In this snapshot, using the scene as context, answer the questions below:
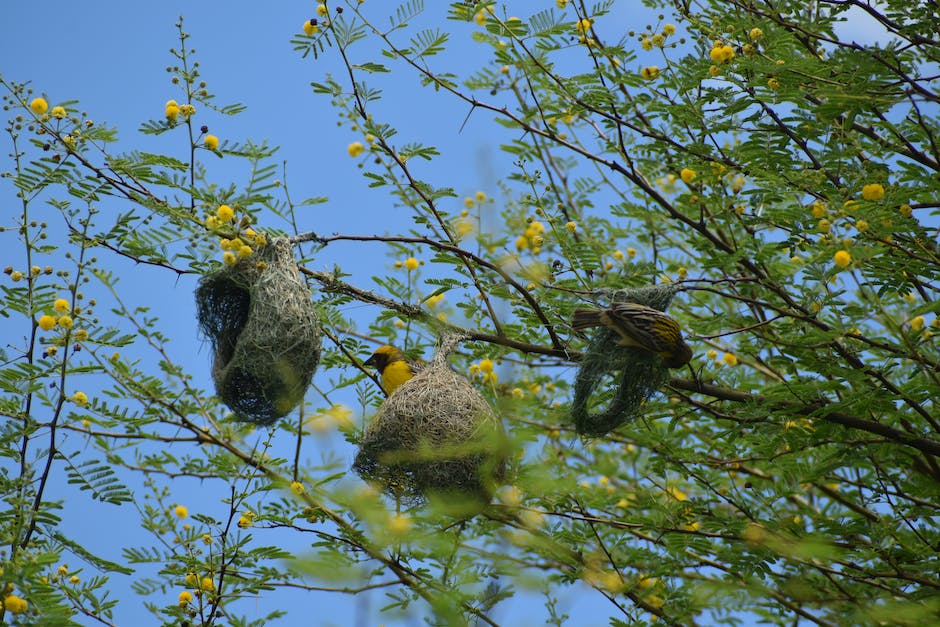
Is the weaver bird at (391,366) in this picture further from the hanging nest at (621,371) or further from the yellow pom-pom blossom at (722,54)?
the yellow pom-pom blossom at (722,54)

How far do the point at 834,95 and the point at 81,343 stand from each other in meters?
2.79

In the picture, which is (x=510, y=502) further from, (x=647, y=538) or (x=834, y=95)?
(x=834, y=95)

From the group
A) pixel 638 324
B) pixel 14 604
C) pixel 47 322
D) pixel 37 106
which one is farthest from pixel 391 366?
pixel 14 604

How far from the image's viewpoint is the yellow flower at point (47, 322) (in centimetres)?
345

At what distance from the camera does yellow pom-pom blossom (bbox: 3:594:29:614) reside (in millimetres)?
2945

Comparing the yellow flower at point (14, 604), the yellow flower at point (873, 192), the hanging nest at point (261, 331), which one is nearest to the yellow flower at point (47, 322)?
the hanging nest at point (261, 331)

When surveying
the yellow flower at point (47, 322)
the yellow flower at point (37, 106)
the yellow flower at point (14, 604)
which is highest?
the yellow flower at point (37, 106)

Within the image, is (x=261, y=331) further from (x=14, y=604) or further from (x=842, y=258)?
(x=842, y=258)

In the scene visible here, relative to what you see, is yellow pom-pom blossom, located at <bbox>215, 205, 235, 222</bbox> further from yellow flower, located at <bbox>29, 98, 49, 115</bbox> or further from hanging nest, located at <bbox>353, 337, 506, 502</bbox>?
hanging nest, located at <bbox>353, 337, 506, 502</bbox>

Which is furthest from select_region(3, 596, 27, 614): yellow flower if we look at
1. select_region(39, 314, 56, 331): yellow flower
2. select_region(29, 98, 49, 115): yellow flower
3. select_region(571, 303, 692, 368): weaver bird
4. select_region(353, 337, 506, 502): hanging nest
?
select_region(571, 303, 692, 368): weaver bird

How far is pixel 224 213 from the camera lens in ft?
11.8

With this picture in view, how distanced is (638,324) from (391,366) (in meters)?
1.19

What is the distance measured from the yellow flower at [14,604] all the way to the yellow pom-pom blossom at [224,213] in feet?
4.58

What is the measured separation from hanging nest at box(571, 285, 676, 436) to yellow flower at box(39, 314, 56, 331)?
185 cm
